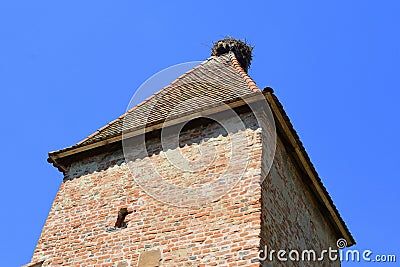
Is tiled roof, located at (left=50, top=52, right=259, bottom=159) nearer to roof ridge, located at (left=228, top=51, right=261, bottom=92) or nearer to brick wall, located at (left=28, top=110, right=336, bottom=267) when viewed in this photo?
roof ridge, located at (left=228, top=51, right=261, bottom=92)

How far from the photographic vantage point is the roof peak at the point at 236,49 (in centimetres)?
1464

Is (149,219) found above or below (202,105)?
below

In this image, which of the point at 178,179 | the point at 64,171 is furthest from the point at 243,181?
the point at 64,171

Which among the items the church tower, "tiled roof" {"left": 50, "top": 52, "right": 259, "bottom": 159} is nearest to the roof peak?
"tiled roof" {"left": 50, "top": 52, "right": 259, "bottom": 159}

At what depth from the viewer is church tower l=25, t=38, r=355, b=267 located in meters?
8.14

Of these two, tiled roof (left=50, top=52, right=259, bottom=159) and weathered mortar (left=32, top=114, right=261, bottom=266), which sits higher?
tiled roof (left=50, top=52, right=259, bottom=159)

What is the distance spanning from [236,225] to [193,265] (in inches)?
34.1

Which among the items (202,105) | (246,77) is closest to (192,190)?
(202,105)

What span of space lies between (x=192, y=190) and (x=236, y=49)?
22.3 ft

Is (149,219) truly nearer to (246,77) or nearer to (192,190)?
(192,190)

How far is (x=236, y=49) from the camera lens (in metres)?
14.7

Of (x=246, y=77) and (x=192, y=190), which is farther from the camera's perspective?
(x=246, y=77)

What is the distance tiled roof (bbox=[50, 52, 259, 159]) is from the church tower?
0.05m

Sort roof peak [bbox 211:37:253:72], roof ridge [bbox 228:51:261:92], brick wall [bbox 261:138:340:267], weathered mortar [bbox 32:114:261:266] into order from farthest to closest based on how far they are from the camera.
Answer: roof peak [bbox 211:37:253:72] < roof ridge [bbox 228:51:261:92] < brick wall [bbox 261:138:340:267] < weathered mortar [bbox 32:114:261:266]
